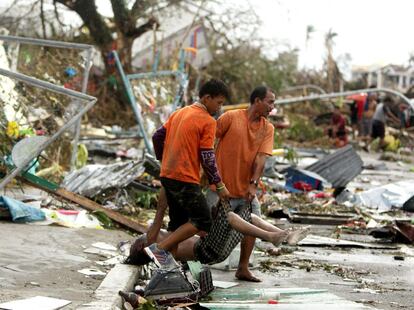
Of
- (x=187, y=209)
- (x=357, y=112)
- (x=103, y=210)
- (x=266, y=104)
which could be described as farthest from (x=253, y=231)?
(x=357, y=112)

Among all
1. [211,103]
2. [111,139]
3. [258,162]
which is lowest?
[111,139]

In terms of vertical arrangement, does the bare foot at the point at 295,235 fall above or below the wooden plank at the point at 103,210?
above

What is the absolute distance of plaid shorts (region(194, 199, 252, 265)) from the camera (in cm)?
737

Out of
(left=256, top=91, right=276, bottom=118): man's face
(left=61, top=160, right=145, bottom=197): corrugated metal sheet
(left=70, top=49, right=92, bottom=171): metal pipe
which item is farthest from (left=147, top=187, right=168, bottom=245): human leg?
(left=70, top=49, right=92, bottom=171): metal pipe

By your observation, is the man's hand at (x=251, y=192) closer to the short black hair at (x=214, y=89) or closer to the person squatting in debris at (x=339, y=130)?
the short black hair at (x=214, y=89)

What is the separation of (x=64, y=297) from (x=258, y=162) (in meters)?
2.42

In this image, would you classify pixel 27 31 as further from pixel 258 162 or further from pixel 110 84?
pixel 258 162

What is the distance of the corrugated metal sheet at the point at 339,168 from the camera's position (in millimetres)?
15680

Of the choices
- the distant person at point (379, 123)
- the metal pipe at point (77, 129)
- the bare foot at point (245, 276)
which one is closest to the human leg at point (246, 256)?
the bare foot at point (245, 276)

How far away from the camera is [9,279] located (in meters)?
6.33

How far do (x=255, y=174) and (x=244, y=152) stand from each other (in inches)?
8.1

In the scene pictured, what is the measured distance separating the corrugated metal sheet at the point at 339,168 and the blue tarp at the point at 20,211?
7.32m

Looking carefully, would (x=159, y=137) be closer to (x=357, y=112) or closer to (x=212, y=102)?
(x=212, y=102)

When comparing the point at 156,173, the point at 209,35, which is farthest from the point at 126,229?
the point at 209,35
